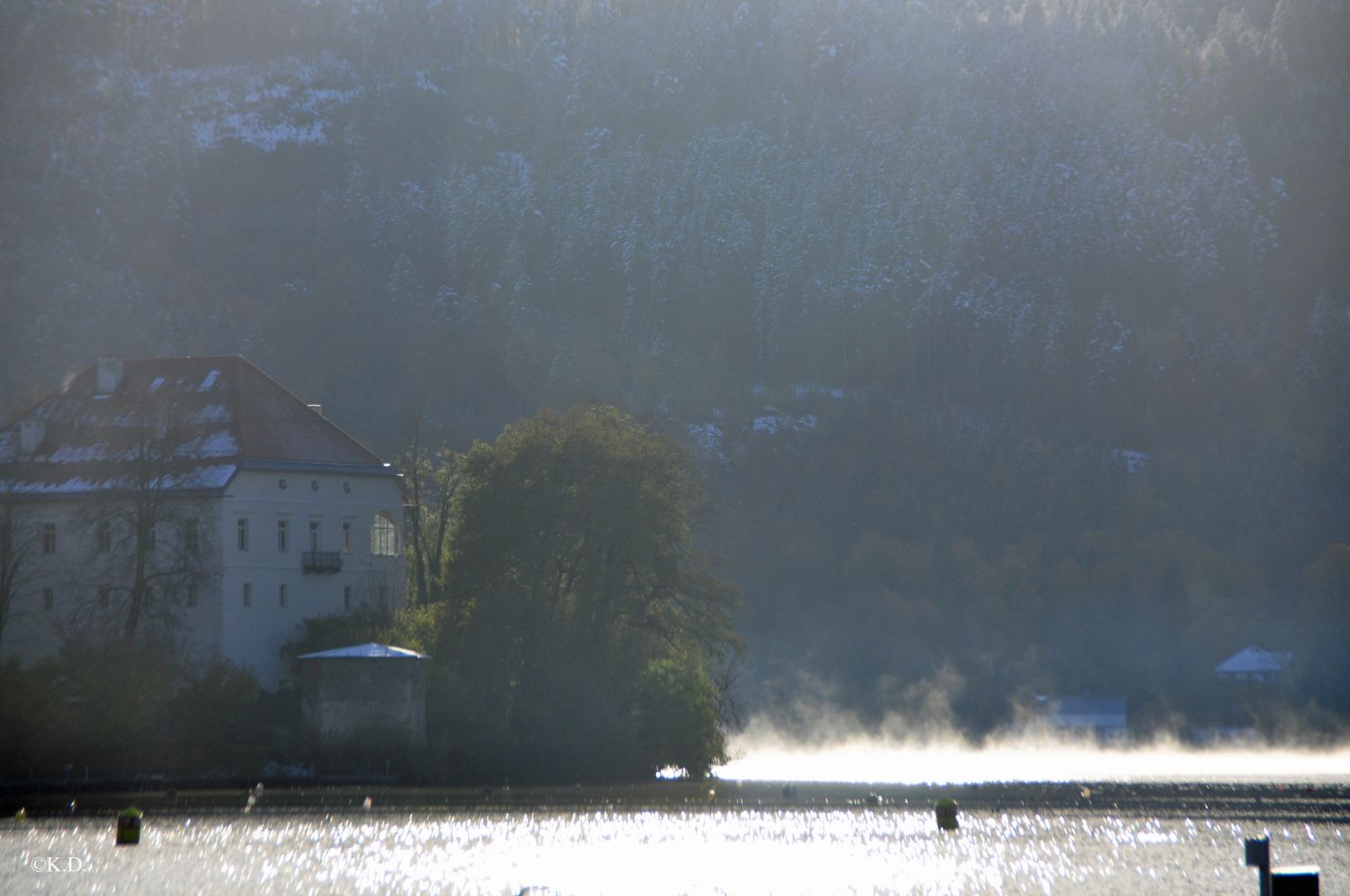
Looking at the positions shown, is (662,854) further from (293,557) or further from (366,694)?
(293,557)

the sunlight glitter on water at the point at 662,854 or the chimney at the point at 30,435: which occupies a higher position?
the chimney at the point at 30,435

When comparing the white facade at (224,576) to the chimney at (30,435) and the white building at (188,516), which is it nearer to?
the white building at (188,516)

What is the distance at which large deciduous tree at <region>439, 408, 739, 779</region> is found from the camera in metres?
72.1

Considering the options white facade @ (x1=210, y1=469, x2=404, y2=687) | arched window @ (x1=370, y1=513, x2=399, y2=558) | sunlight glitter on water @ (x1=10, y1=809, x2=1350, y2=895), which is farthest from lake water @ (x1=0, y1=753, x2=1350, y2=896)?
arched window @ (x1=370, y1=513, x2=399, y2=558)

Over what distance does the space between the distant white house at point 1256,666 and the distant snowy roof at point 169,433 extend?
66.0m

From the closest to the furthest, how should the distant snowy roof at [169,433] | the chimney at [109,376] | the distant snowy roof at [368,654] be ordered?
1. the distant snowy roof at [368,654]
2. the distant snowy roof at [169,433]
3. the chimney at [109,376]

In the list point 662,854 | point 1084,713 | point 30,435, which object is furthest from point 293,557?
point 1084,713

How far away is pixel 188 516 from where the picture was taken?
80.2m

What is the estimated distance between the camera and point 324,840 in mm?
49906

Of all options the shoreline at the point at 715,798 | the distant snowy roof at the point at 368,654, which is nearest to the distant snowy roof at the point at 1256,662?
the shoreline at the point at 715,798

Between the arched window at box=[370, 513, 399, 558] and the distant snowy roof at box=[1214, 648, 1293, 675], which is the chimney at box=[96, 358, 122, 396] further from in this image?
the distant snowy roof at box=[1214, 648, 1293, 675]

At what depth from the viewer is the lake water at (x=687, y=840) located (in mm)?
42312

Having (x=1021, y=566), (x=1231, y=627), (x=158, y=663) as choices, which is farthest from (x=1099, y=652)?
(x=158, y=663)

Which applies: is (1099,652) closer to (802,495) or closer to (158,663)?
(802,495)
